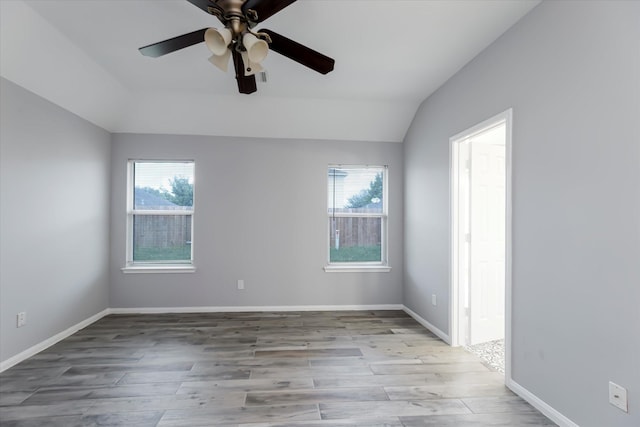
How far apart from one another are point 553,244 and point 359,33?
2.03 meters

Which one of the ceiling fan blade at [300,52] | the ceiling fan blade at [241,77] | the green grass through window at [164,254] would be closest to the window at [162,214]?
the green grass through window at [164,254]

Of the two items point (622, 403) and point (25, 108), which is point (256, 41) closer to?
point (25, 108)

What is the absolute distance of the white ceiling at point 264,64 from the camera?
2.33m

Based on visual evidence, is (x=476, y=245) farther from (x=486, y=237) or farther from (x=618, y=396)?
(x=618, y=396)

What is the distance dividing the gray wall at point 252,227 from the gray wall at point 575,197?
230 cm

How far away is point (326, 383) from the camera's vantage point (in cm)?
254

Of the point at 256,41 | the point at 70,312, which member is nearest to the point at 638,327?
the point at 256,41

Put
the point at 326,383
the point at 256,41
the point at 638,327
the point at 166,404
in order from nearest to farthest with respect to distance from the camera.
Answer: the point at 638,327 → the point at 256,41 → the point at 166,404 → the point at 326,383

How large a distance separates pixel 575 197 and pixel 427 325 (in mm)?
2351

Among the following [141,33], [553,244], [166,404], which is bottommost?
[166,404]

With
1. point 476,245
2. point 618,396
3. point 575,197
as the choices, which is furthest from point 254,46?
point 476,245

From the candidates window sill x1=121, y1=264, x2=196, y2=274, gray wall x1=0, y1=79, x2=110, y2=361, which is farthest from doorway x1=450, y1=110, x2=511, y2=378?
gray wall x1=0, y1=79, x2=110, y2=361

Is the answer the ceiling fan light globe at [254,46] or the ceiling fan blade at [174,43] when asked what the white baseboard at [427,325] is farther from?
the ceiling fan blade at [174,43]

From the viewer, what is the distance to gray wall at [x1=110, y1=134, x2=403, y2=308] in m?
4.38
